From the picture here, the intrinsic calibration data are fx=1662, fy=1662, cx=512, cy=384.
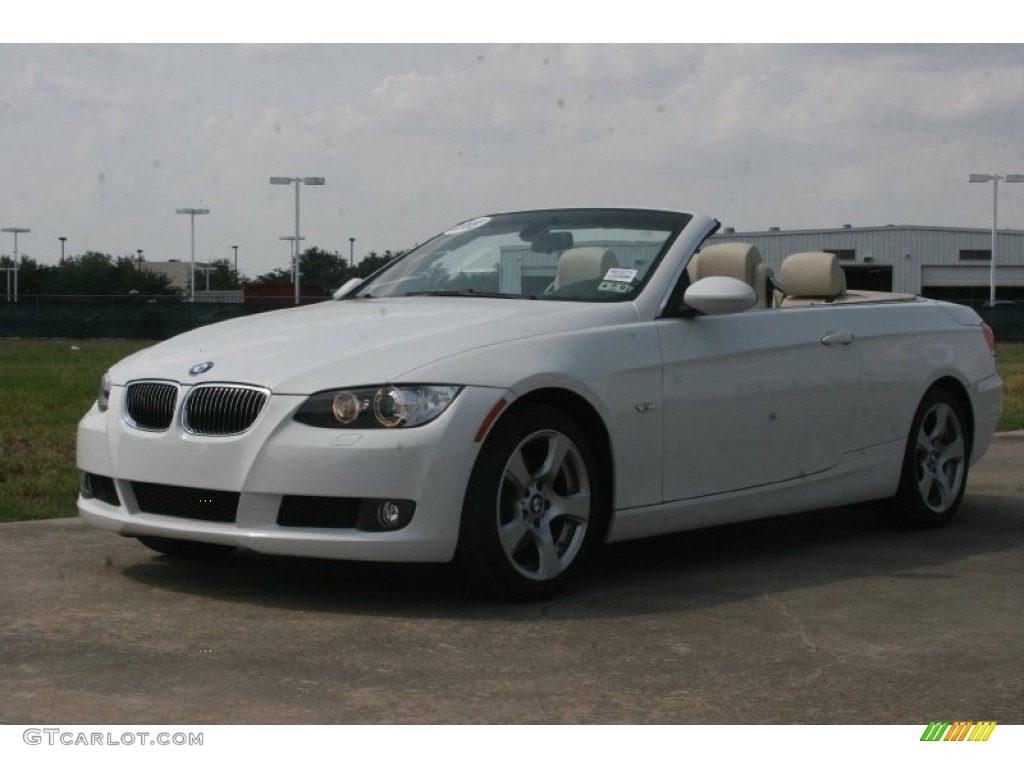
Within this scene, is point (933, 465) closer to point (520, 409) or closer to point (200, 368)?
point (520, 409)

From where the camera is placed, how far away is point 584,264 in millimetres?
6789

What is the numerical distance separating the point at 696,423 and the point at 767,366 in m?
0.53

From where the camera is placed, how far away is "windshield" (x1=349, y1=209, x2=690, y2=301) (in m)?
6.72

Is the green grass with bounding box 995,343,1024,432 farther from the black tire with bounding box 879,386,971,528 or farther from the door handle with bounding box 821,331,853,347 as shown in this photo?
the door handle with bounding box 821,331,853,347

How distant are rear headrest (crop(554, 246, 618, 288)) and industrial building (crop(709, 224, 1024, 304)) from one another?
199 feet

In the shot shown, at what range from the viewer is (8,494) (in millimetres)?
9031

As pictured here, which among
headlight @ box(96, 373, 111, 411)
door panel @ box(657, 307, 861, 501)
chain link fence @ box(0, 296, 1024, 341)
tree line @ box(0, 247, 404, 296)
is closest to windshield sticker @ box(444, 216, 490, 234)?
door panel @ box(657, 307, 861, 501)

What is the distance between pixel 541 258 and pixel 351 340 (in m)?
1.35

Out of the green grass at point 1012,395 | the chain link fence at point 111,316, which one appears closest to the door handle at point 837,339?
the green grass at point 1012,395

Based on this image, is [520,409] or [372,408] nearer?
[372,408]

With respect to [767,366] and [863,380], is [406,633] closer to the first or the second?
[767,366]

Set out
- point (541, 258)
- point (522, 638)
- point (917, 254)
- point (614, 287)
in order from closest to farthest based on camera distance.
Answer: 1. point (522, 638)
2. point (614, 287)
3. point (541, 258)
4. point (917, 254)

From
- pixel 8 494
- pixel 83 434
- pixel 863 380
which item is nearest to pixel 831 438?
pixel 863 380
